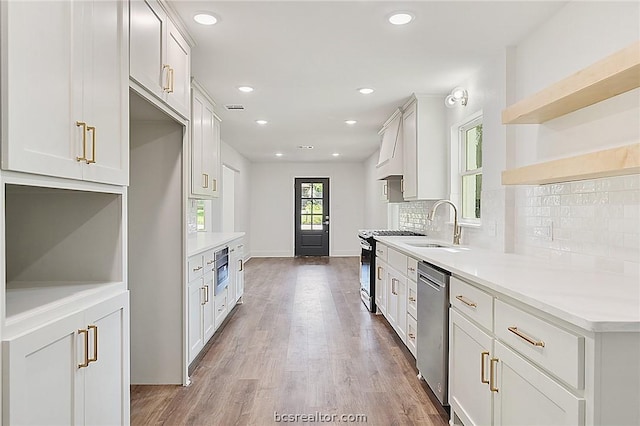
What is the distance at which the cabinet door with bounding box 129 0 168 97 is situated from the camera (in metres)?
2.04

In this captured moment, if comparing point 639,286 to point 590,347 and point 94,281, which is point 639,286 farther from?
point 94,281

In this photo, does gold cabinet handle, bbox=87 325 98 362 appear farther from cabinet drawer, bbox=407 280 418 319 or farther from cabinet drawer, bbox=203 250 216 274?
cabinet drawer, bbox=407 280 418 319

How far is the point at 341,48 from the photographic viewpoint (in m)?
3.16

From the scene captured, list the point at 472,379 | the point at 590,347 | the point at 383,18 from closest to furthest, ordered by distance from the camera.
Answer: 1. the point at 590,347
2. the point at 472,379
3. the point at 383,18

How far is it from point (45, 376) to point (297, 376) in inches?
81.2

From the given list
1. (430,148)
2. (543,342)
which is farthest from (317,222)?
(543,342)

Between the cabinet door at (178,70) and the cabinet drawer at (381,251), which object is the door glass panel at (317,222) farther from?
the cabinet door at (178,70)

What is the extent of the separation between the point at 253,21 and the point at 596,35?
1.93 m

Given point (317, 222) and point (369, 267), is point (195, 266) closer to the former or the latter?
point (369, 267)

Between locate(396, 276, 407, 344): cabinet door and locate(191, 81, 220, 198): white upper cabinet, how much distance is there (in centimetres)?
197

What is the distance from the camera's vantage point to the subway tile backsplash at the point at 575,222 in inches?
80.0

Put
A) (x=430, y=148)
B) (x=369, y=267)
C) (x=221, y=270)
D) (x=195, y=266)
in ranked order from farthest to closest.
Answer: (x=369, y=267) → (x=430, y=148) → (x=221, y=270) → (x=195, y=266)

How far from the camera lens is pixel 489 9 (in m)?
2.54

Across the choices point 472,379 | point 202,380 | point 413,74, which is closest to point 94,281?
point 202,380
